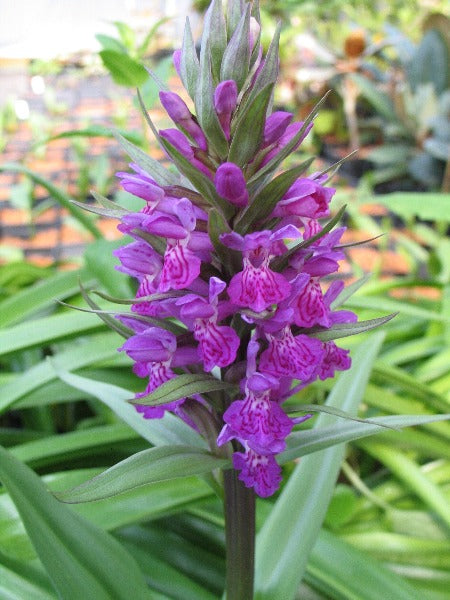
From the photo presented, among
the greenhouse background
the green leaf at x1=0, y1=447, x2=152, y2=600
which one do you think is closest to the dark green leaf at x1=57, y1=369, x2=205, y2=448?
the greenhouse background

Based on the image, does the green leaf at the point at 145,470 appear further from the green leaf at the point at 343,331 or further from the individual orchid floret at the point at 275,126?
the individual orchid floret at the point at 275,126

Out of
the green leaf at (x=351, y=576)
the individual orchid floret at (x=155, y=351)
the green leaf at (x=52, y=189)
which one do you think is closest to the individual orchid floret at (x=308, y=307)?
the individual orchid floret at (x=155, y=351)

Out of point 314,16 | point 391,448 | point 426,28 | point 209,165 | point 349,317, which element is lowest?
point 391,448

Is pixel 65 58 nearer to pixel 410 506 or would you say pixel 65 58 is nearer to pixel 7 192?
pixel 7 192

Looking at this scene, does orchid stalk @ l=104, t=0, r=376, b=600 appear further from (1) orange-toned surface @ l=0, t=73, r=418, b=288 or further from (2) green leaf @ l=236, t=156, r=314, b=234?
(1) orange-toned surface @ l=0, t=73, r=418, b=288

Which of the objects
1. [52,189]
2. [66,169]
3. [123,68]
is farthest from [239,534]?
[66,169]

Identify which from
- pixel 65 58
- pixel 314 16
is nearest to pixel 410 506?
pixel 314 16
